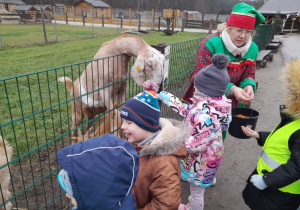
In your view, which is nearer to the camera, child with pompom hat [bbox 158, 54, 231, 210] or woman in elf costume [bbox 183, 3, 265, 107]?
child with pompom hat [bbox 158, 54, 231, 210]

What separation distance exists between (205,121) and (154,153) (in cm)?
69

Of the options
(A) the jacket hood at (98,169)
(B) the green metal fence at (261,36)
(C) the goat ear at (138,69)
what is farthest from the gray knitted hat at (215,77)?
(B) the green metal fence at (261,36)

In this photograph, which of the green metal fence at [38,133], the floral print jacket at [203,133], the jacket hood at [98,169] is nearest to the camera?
the jacket hood at [98,169]

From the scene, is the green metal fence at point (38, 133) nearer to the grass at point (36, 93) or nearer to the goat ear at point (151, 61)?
the grass at point (36, 93)

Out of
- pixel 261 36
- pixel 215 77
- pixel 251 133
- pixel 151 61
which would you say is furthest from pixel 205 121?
pixel 261 36

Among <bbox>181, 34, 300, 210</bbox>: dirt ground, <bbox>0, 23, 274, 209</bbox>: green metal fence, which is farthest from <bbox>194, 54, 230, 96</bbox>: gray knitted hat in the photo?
<bbox>181, 34, 300, 210</bbox>: dirt ground

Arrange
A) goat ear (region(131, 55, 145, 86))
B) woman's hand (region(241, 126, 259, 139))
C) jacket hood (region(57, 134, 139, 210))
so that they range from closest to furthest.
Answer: jacket hood (region(57, 134, 139, 210)) → woman's hand (region(241, 126, 259, 139)) → goat ear (region(131, 55, 145, 86))

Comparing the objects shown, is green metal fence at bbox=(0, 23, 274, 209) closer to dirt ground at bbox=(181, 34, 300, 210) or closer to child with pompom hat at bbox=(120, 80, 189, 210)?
child with pompom hat at bbox=(120, 80, 189, 210)

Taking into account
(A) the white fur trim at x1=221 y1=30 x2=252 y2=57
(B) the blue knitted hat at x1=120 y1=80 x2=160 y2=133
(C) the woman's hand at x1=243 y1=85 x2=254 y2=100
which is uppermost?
(A) the white fur trim at x1=221 y1=30 x2=252 y2=57

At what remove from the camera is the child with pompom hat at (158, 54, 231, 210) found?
217 centimetres

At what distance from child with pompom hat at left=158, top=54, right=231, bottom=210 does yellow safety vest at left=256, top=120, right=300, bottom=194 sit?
1.48 feet

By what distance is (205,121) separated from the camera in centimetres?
215

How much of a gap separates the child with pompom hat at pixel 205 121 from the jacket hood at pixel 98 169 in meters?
1.03

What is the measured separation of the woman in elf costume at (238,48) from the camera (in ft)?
8.16
